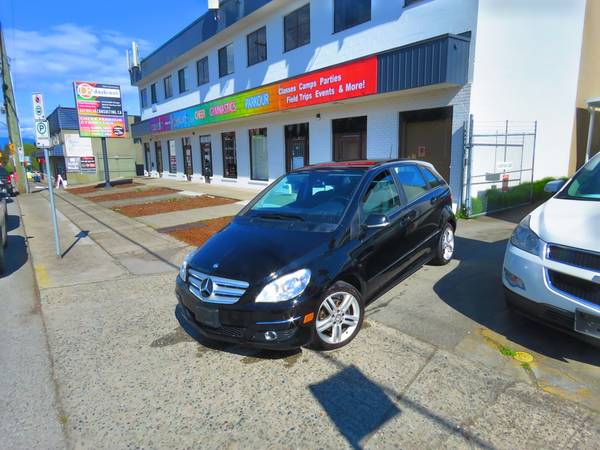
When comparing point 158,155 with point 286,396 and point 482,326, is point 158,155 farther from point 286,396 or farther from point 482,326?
point 286,396

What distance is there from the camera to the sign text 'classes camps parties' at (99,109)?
21141 millimetres

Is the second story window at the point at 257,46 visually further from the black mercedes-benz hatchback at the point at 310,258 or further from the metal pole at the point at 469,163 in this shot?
the black mercedes-benz hatchback at the point at 310,258

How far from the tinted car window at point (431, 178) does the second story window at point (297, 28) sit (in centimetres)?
A: 980

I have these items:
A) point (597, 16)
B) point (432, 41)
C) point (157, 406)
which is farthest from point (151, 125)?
point (157, 406)

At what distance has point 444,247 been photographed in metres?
5.65

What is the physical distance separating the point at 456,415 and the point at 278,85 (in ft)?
40.8

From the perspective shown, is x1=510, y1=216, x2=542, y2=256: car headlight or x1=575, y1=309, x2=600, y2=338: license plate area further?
x1=510, y1=216, x2=542, y2=256: car headlight

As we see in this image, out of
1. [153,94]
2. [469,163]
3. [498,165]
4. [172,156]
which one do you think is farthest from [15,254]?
[153,94]

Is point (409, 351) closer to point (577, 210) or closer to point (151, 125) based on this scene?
point (577, 210)

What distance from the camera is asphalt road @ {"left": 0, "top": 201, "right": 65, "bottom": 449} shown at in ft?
8.33

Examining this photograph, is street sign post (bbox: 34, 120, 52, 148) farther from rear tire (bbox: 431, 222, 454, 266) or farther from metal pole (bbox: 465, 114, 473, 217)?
metal pole (bbox: 465, 114, 473, 217)

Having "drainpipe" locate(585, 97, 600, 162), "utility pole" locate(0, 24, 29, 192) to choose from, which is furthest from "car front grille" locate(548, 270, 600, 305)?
"utility pole" locate(0, 24, 29, 192)

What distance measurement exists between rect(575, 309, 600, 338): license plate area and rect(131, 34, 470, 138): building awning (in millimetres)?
6799

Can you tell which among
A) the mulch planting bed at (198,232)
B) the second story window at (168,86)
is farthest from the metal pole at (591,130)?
the second story window at (168,86)
